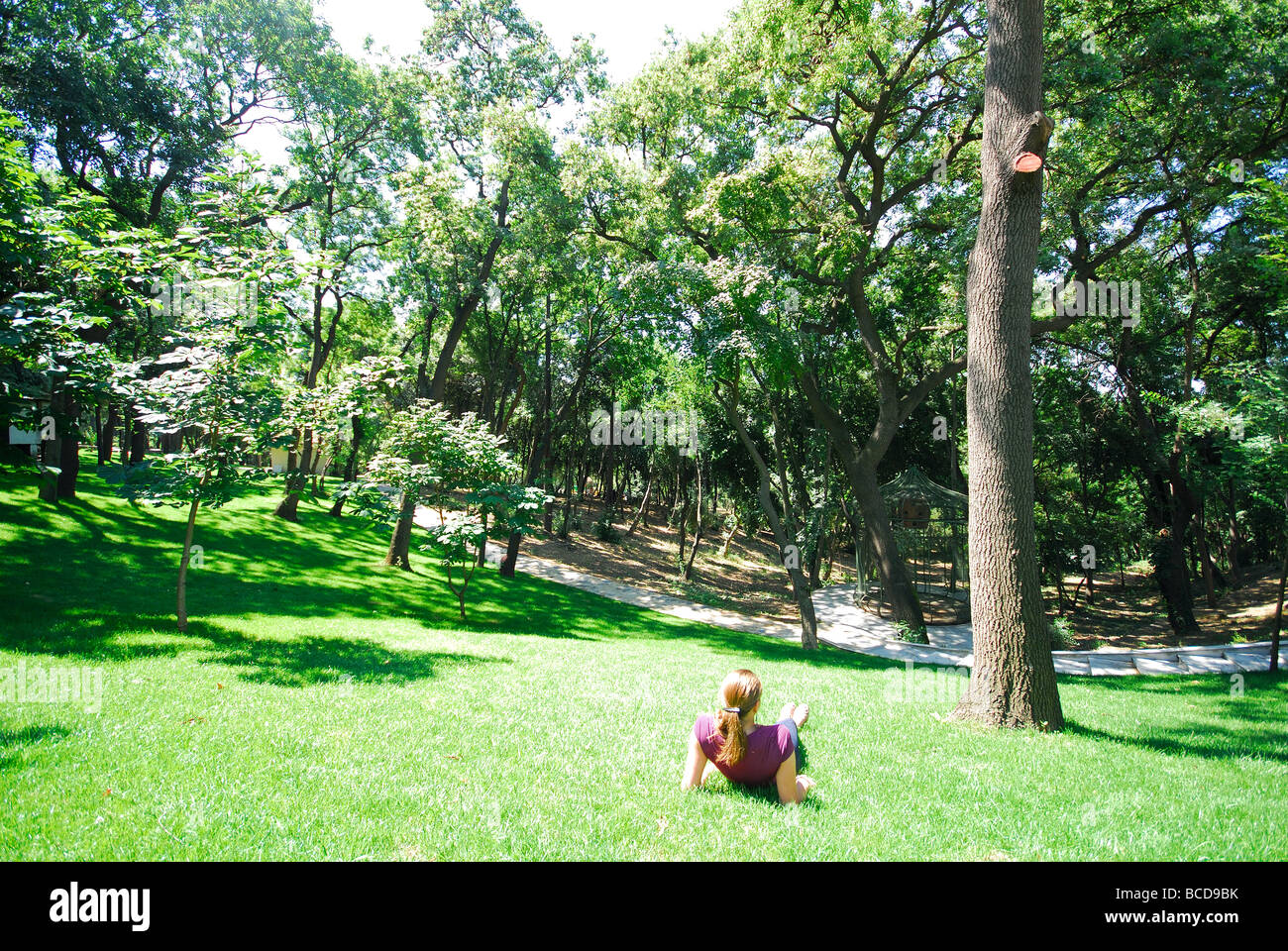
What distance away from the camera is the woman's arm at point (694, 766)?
371 centimetres

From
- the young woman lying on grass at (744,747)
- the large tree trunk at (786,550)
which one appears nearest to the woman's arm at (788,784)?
the young woman lying on grass at (744,747)

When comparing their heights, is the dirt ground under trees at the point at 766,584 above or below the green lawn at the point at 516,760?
below

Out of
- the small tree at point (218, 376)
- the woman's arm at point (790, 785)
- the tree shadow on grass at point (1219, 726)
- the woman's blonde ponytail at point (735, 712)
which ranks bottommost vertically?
the tree shadow on grass at point (1219, 726)

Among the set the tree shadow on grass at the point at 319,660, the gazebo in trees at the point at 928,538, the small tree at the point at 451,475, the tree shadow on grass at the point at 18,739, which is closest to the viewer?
the tree shadow on grass at the point at 18,739

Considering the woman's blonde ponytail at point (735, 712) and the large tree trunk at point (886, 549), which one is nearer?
the woman's blonde ponytail at point (735, 712)

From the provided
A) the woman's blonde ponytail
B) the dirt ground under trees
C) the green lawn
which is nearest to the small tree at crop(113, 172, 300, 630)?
the green lawn

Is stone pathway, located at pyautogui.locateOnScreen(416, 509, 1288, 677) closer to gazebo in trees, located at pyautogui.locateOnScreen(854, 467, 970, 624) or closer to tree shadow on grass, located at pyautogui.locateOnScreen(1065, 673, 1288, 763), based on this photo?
gazebo in trees, located at pyautogui.locateOnScreen(854, 467, 970, 624)

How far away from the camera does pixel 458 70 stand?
18.8 meters

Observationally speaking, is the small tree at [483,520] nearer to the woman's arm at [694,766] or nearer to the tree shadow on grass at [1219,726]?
the woman's arm at [694,766]

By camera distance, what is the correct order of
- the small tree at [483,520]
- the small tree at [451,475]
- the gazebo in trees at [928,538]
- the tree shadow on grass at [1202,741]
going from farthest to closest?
the gazebo in trees at [928,538]
the small tree at [451,475]
the small tree at [483,520]
the tree shadow on grass at [1202,741]

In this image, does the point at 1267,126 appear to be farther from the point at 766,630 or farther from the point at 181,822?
the point at 181,822

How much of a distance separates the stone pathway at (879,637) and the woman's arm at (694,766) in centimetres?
630

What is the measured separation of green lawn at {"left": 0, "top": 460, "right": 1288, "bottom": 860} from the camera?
9.70 ft

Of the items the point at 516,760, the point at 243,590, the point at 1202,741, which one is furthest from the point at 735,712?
the point at 243,590
